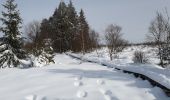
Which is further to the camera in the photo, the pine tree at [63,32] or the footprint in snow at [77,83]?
the pine tree at [63,32]

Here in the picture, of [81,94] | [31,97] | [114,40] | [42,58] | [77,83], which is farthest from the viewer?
[114,40]

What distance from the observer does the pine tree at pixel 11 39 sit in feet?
112

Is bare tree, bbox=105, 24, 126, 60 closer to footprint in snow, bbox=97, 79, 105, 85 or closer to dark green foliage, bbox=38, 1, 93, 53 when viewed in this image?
dark green foliage, bbox=38, 1, 93, 53

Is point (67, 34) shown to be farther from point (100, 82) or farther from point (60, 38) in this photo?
point (100, 82)

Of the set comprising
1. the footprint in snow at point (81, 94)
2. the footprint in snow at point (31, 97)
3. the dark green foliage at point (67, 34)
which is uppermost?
the dark green foliage at point (67, 34)

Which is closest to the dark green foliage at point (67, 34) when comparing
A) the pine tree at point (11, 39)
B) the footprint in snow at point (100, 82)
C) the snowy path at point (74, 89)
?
the pine tree at point (11, 39)

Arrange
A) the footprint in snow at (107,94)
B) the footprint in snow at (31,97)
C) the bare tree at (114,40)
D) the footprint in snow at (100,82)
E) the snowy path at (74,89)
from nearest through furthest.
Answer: the footprint in snow at (107,94) < the snowy path at (74,89) < the footprint in snow at (31,97) < the footprint in snow at (100,82) < the bare tree at (114,40)

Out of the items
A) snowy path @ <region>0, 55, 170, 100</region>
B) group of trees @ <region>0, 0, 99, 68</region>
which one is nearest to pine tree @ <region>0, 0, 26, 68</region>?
group of trees @ <region>0, 0, 99, 68</region>

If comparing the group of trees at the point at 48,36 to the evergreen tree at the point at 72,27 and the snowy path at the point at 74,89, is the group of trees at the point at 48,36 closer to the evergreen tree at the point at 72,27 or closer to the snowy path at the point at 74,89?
the evergreen tree at the point at 72,27

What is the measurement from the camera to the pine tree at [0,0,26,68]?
112 ft

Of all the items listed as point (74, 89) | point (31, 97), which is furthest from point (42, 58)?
point (31, 97)

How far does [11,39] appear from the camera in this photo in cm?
A: 3488

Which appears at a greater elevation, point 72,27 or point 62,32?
point 72,27

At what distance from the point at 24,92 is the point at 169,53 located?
30181mm
